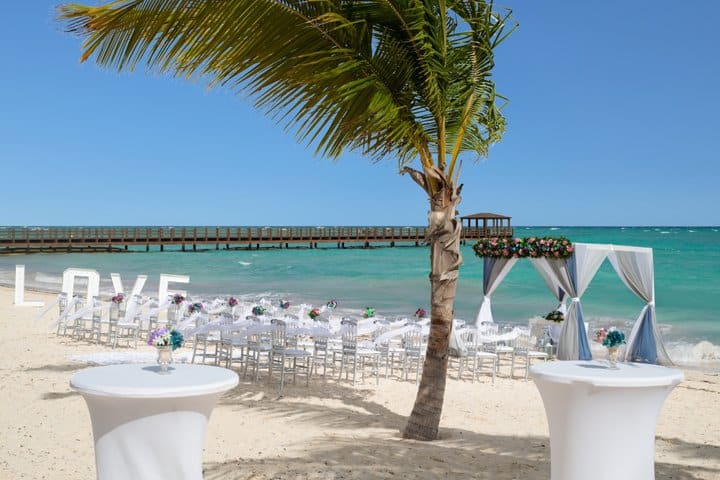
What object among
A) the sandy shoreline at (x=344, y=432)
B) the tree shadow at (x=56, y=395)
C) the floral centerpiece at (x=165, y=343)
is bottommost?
the sandy shoreline at (x=344, y=432)

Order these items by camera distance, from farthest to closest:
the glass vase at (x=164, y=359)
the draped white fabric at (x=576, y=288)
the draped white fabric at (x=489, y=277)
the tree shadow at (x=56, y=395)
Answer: the draped white fabric at (x=489, y=277) < the draped white fabric at (x=576, y=288) < the tree shadow at (x=56, y=395) < the glass vase at (x=164, y=359)

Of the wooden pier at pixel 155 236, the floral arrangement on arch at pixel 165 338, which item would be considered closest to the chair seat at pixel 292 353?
the floral arrangement on arch at pixel 165 338

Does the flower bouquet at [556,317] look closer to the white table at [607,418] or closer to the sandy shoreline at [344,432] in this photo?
the sandy shoreline at [344,432]

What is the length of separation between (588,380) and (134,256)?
143 ft

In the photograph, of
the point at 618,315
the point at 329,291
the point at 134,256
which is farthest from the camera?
the point at 134,256

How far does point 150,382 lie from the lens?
3123 millimetres

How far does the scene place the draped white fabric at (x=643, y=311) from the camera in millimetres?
10242

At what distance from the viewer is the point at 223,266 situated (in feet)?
125

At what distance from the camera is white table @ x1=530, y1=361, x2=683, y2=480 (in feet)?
10.9

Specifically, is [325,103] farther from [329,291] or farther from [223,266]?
[223,266]

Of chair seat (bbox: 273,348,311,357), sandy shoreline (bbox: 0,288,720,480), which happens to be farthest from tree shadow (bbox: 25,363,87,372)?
chair seat (bbox: 273,348,311,357)

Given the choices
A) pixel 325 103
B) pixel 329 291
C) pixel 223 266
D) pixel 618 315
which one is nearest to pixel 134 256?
pixel 223 266

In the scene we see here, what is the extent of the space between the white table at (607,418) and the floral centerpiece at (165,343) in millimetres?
1934

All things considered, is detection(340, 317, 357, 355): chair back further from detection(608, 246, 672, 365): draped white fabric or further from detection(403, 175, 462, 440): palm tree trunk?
detection(608, 246, 672, 365): draped white fabric
